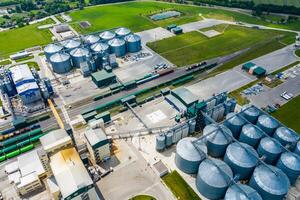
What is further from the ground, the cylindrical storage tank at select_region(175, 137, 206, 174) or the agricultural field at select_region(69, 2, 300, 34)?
the agricultural field at select_region(69, 2, 300, 34)

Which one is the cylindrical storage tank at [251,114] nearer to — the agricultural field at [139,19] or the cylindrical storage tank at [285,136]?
the cylindrical storage tank at [285,136]

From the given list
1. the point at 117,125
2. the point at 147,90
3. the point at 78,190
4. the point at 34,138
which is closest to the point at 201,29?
the point at 147,90

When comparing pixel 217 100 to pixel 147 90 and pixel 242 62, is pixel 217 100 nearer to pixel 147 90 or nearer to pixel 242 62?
pixel 147 90

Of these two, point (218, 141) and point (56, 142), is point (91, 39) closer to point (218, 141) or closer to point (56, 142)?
point (56, 142)

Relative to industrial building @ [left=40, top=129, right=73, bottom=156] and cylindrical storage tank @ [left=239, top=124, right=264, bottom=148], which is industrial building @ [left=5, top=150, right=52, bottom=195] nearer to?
industrial building @ [left=40, top=129, right=73, bottom=156]

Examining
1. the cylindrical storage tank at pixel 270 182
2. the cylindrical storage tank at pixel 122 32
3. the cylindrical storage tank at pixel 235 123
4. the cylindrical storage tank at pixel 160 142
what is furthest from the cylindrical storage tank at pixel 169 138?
the cylindrical storage tank at pixel 122 32

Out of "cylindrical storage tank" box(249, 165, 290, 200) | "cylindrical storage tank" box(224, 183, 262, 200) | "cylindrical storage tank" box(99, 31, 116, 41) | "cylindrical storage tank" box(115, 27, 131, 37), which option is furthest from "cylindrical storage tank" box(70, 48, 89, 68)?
"cylindrical storage tank" box(249, 165, 290, 200)
